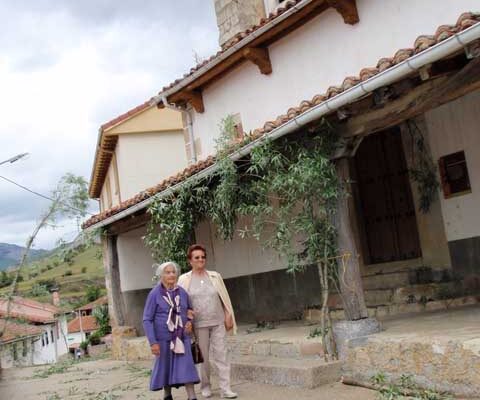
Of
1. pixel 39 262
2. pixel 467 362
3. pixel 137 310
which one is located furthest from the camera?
pixel 39 262

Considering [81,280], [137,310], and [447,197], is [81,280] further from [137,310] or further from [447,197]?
[447,197]

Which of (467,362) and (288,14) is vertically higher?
(288,14)

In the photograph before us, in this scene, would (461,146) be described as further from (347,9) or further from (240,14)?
(240,14)

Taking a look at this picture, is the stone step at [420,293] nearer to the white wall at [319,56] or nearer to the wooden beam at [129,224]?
the white wall at [319,56]

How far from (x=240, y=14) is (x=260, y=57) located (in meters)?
3.01

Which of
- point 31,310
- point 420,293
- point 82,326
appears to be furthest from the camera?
point 82,326

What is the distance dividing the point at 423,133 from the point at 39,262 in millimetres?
16807

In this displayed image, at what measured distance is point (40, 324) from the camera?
104 ft

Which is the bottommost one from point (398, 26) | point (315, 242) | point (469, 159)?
point (315, 242)

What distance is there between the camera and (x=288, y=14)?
31.6 ft

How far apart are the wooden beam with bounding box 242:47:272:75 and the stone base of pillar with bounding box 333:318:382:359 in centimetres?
573

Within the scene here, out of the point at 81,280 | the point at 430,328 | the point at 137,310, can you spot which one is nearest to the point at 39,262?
the point at 137,310

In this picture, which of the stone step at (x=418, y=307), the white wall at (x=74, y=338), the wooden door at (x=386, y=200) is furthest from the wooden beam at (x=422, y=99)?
the white wall at (x=74, y=338)

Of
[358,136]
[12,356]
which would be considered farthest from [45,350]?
[358,136]
